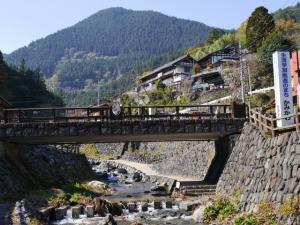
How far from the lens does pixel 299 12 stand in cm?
13700

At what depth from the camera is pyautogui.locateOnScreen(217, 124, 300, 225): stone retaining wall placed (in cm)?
1792

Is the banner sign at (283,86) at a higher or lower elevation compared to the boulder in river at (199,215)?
higher

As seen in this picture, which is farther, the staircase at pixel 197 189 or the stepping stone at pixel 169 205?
the staircase at pixel 197 189

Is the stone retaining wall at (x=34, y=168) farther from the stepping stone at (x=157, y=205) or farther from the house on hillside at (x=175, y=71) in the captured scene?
the house on hillside at (x=175, y=71)

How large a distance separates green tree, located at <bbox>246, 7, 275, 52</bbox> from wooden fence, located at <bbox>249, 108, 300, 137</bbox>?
5608 cm

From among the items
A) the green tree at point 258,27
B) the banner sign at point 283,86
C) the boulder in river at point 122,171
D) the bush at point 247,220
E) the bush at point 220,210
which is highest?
the green tree at point 258,27

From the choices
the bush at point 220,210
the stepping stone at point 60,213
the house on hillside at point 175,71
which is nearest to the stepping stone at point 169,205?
the bush at point 220,210

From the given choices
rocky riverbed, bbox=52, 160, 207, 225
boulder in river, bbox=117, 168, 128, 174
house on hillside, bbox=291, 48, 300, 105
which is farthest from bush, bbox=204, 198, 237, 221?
boulder in river, bbox=117, 168, 128, 174

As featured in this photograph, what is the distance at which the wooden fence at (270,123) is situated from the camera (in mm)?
19230

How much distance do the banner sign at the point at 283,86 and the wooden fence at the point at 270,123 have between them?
801 millimetres

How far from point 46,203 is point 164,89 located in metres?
70.1

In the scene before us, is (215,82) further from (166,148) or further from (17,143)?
(17,143)

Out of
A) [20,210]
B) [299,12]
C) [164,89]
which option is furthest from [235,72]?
[299,12]

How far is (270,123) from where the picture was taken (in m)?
23.2
